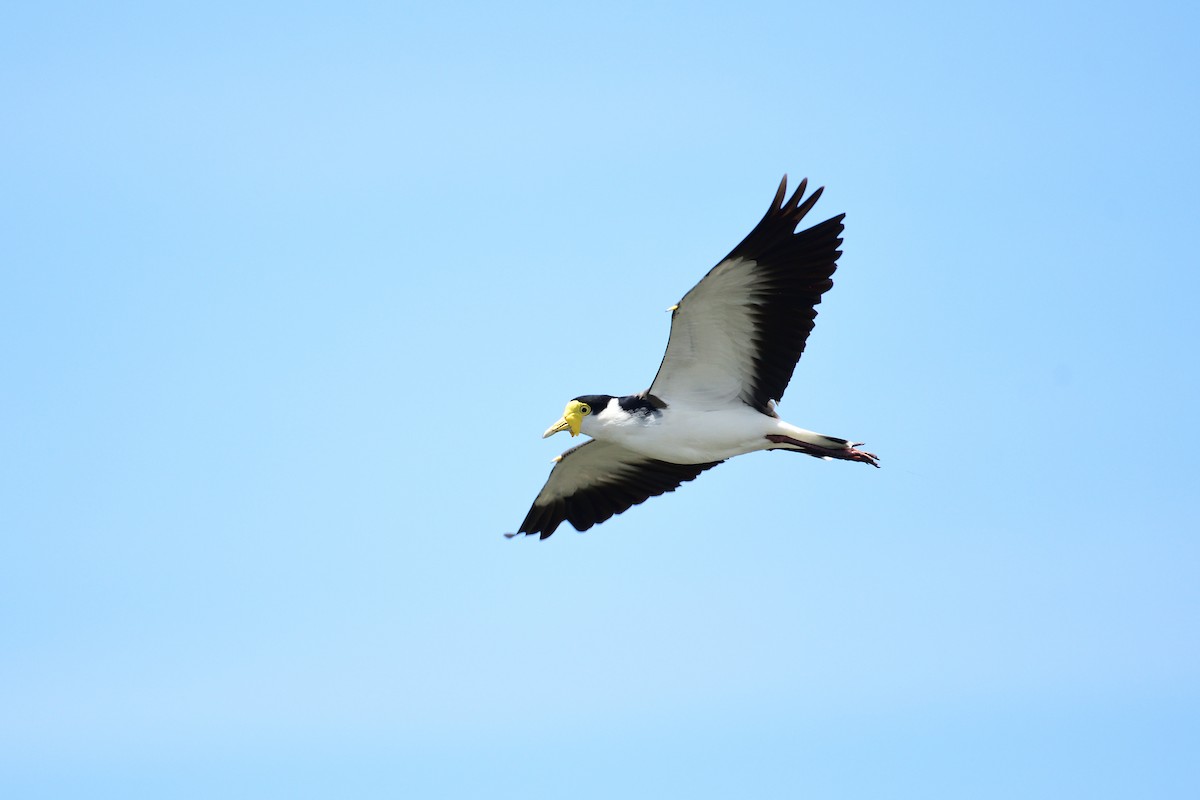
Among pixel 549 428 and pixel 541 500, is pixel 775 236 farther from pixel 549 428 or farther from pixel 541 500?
pixel 541 500

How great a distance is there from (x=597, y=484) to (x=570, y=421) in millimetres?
2702

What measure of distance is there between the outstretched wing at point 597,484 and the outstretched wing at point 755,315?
6.77 feet

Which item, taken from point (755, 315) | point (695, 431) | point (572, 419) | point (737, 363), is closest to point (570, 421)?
point (572, 419)

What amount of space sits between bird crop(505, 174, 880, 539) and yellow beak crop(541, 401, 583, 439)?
13 millimetres

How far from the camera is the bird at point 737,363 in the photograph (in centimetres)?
2064

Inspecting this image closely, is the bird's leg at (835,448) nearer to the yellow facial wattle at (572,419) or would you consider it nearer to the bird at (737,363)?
the bird at (737,363)

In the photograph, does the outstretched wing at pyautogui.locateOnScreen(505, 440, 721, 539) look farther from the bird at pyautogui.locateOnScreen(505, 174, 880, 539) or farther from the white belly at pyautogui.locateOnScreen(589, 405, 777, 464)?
the white belly at pyautogui.locateOnScreen(589, 405, 777, 464)

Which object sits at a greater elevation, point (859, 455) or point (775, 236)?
point (775, 236)

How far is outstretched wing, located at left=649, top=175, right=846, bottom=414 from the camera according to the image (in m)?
20.6

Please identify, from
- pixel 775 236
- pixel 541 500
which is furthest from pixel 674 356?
pixel 541 500

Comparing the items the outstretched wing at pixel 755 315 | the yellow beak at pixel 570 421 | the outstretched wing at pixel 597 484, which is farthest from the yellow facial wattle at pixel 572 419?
the outstretched wing at pixel 597 484

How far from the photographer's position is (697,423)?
2208 centimetres

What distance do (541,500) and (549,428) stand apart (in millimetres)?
2846

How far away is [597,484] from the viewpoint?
Answer: 2486cm
